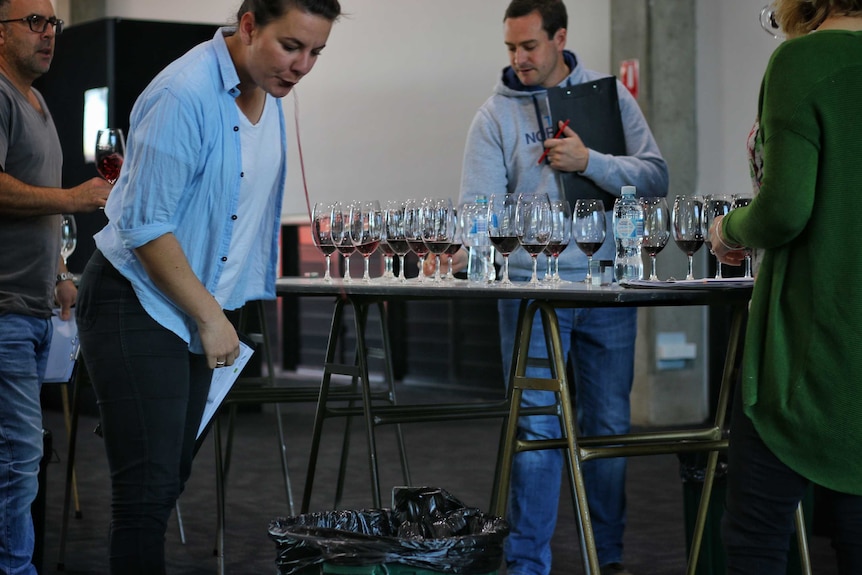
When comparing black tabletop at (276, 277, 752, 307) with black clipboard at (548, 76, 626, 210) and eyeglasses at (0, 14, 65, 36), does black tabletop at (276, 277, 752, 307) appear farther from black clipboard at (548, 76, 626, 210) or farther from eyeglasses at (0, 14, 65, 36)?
eyeglasses at (0, 14, 65, 36)

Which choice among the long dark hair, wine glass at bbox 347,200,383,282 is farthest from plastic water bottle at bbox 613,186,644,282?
the long dark hair

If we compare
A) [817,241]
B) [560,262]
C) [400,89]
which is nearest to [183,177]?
[817,241]

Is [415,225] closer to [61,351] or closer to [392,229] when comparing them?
[392,229]

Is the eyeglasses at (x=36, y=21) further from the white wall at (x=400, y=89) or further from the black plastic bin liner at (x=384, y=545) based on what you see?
the white wall at (x=400, y=89)

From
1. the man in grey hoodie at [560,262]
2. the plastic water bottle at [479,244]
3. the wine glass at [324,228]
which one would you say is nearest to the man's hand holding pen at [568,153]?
A: the man in grey hoodie at [560,262]

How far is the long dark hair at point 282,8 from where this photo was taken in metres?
2.07

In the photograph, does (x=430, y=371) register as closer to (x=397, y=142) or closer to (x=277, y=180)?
(x=397, y=142)

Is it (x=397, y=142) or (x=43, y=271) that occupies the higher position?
(x=397, y=142)

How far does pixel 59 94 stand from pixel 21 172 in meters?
4.32

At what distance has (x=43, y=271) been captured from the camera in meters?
2.72

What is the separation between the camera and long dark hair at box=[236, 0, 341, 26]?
2072mm

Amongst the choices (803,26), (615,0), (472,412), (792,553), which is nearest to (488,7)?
(615,0)

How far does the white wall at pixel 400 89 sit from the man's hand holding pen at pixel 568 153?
3617 mm

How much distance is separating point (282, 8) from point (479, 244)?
3.62 feet
